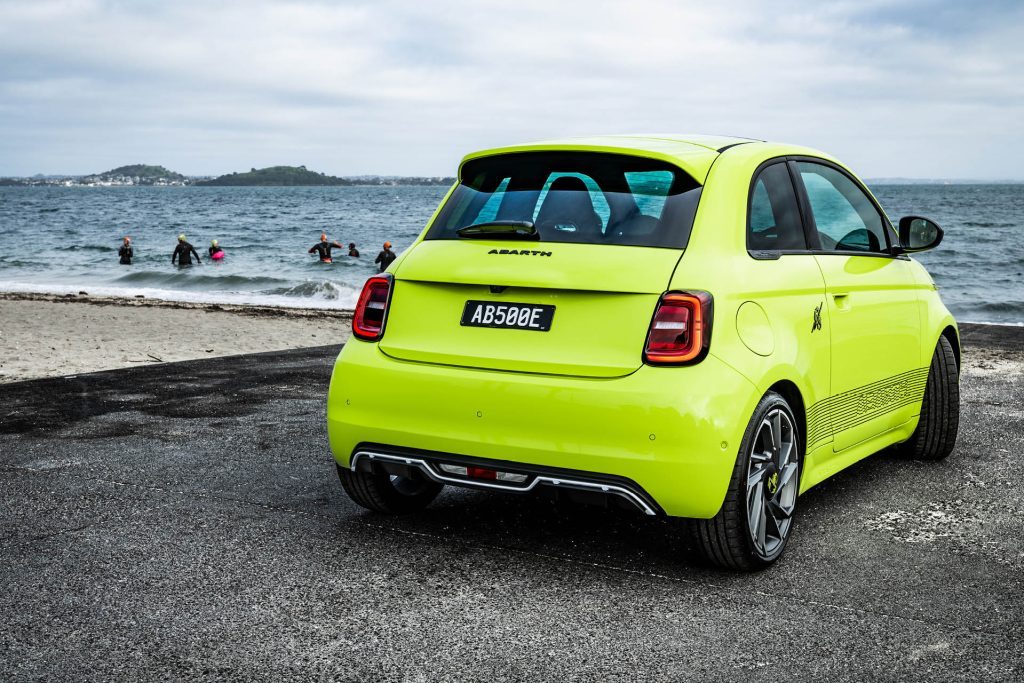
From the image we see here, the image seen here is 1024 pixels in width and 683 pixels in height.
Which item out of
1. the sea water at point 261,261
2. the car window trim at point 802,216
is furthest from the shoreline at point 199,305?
the car window trim at point 802,216

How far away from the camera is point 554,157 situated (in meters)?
4.57

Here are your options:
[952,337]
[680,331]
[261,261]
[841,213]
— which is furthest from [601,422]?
[261,261]

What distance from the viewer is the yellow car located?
3973 millimetres

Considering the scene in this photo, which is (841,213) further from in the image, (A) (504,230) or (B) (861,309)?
Answer: (A) (504,230)

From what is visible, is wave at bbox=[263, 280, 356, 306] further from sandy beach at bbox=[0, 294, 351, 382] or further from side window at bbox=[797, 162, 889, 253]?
side window at bbox=[797, 162, 889, 253]

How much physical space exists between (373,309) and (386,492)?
0.96 m

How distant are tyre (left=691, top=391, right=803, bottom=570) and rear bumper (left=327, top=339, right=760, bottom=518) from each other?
0.11m

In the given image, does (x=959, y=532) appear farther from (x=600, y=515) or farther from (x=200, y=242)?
(x=200, y=242)

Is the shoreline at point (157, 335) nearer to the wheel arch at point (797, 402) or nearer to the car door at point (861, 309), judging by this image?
the car door at point (861, 309)

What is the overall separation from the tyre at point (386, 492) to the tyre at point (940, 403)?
121 inches

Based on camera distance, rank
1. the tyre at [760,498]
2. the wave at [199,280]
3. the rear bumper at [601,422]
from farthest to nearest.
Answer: the wave at [199,280]
the tyre at [760,498]
the rear bumper at [601,422]

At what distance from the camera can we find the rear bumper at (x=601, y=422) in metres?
3.92

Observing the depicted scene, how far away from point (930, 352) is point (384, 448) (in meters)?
3.38

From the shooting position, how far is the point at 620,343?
401cm
